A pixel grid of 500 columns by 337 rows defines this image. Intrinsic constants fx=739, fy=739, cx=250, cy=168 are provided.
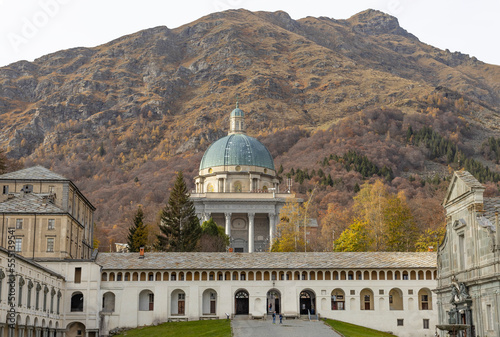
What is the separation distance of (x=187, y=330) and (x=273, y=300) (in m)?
15.2

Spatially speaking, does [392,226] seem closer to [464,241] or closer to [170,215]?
[170,215]

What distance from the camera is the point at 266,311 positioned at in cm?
7950

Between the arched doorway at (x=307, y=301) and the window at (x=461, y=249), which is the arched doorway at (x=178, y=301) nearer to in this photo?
the arched doorway at (x=307, y=301)

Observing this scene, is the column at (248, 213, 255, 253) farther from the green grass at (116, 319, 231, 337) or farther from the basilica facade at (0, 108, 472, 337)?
the green grass at (116, 319, 231, 337)

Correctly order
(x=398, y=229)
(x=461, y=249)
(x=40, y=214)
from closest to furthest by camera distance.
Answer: (x=461, y=249), (x=40, y=214), (x=398, y=229)

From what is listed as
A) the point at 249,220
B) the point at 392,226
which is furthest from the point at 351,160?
the point at 392,226

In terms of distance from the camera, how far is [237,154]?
446ft

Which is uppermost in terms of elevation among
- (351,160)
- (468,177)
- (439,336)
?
(351,160)

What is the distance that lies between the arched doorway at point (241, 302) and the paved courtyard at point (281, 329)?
6.14 m

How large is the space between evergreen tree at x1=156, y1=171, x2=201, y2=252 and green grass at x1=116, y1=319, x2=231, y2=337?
1945 centimetres

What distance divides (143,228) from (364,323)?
3672 cm

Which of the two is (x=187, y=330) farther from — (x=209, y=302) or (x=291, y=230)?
(x=291, y=230)

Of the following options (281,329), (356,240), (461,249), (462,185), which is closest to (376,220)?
(356,240)

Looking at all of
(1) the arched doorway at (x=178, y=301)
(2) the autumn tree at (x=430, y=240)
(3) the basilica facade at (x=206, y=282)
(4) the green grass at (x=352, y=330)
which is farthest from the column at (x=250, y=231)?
(4) the green grass at (x=352, y=330)
